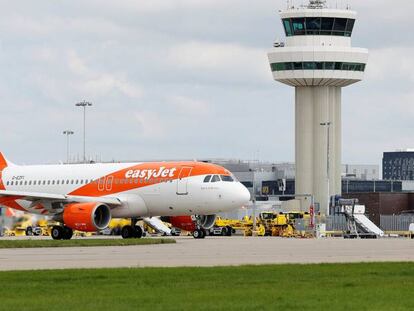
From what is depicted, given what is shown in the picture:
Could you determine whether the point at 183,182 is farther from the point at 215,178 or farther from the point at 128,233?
the point at 128,233

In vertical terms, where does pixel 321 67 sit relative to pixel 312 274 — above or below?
above

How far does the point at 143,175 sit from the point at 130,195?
4.71 feet

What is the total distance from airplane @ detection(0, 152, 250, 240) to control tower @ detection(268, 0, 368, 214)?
219 feet

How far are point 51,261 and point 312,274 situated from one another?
39.8 feet

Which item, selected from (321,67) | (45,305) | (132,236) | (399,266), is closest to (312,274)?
(399,266)

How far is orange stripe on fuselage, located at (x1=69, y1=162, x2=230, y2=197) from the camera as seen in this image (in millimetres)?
68688

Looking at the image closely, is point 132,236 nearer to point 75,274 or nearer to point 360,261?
point 360,261

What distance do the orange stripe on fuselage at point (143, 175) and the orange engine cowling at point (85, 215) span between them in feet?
9.12

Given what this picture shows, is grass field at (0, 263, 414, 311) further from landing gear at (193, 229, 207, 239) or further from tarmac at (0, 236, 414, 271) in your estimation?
landing gear at (193, 229, 207, 239)

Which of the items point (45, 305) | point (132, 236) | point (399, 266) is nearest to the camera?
point (45, 305)

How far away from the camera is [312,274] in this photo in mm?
32781

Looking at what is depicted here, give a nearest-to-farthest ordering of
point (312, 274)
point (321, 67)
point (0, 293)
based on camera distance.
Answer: point (0, 293) → point (312, 274) → point (321, 67)

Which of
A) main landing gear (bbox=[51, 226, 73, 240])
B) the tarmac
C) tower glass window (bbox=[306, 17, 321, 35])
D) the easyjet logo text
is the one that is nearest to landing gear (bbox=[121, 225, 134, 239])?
main landing gear (bbox=[51, 226, 73, 240])

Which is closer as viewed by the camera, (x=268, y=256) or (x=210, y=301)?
(x=210, y=301)
